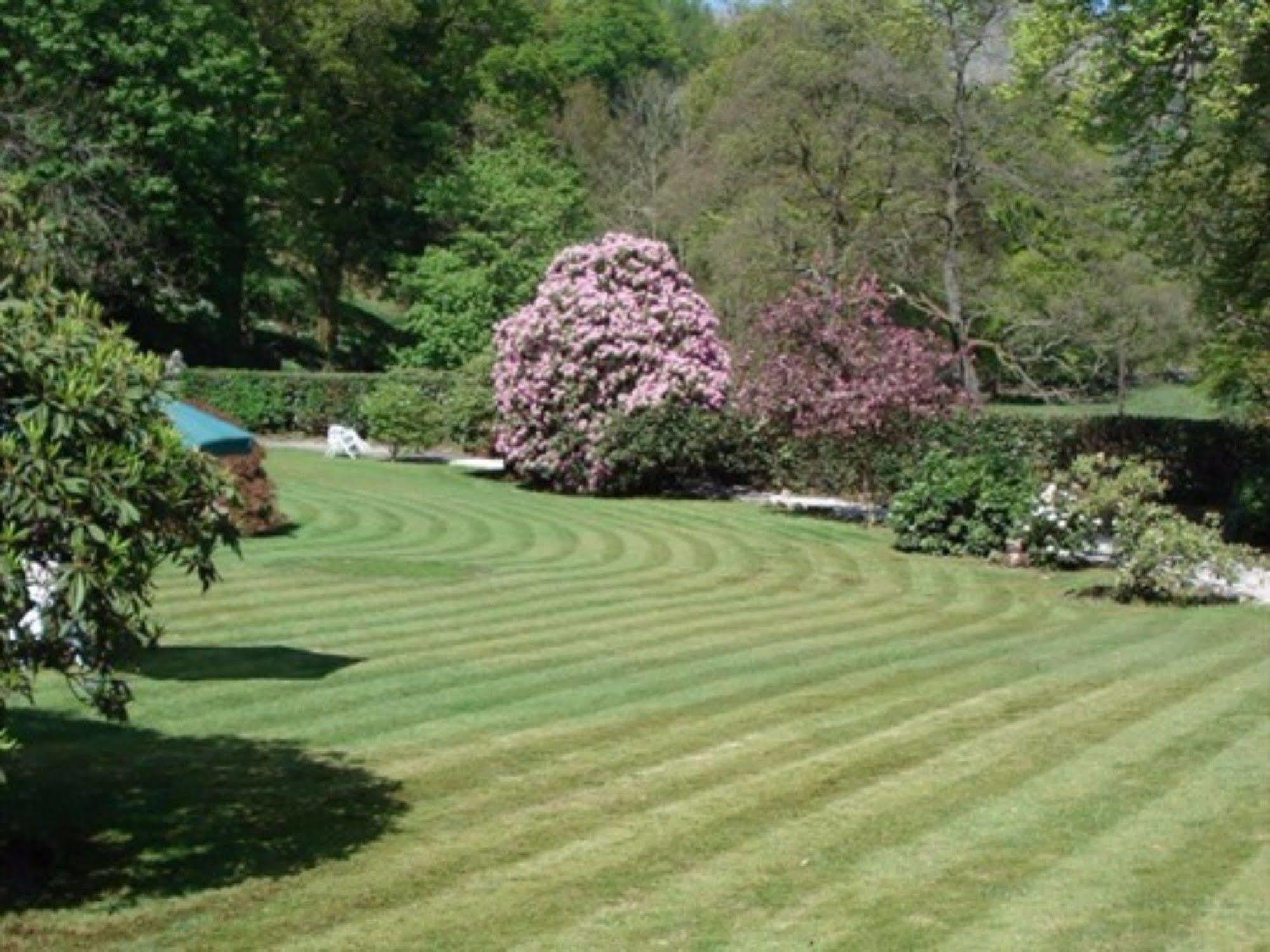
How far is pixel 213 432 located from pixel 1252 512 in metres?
15.5

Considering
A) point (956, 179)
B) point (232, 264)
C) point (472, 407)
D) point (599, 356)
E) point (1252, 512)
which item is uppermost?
point (956, 179)

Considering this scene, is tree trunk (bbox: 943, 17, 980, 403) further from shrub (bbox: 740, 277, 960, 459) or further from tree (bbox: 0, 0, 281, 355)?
tree (bbox: 0, 0, 281, 355)

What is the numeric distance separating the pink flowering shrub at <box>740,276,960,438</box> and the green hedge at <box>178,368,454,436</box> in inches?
595

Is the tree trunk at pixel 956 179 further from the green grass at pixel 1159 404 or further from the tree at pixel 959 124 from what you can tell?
the green grass at pixel 1159 404

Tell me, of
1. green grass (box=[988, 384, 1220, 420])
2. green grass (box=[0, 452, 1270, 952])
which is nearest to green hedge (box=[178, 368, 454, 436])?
green grass (box=[0, 452, 1270, 952])

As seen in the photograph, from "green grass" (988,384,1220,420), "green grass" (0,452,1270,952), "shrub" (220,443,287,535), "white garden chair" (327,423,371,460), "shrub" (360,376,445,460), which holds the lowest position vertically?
"green grass" (0,452,1270,952)

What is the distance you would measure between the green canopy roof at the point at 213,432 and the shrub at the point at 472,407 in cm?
1551

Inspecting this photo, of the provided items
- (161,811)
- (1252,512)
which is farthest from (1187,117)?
(161,811)

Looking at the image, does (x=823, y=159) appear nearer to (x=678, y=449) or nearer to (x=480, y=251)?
(x=480, y=251)

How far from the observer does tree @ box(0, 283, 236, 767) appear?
5980 mm

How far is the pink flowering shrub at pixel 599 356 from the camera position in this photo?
92.4ft

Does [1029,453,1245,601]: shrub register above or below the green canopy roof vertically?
below

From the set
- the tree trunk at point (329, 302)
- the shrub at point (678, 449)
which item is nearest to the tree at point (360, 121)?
the tree trunk at point (329, 302)

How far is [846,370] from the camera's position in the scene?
2466 centimetres
